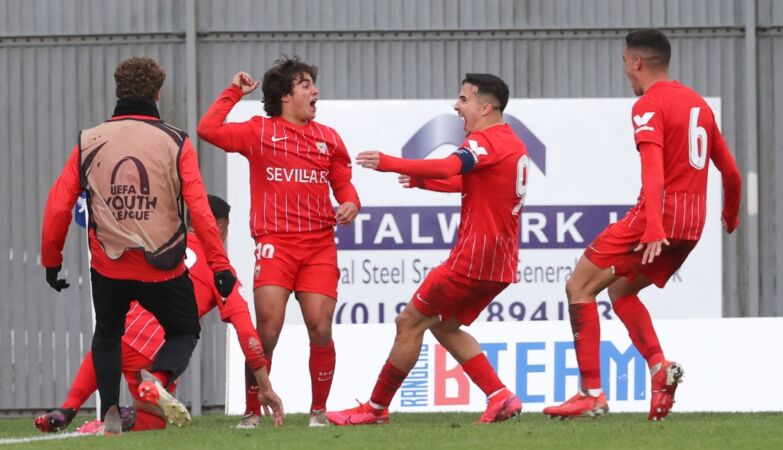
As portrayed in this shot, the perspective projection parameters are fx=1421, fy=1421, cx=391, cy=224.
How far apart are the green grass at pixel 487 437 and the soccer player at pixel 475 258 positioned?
1.44ft

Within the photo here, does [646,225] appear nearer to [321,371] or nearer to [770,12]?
[321,371]

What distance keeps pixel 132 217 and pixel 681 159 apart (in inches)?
109

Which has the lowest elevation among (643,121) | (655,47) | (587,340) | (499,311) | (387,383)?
(387,383)

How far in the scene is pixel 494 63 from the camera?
12250 millimetres

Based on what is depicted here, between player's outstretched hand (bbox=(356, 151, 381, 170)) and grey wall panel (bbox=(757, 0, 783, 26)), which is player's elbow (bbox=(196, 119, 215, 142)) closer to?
player's outstretched hand (bbox=(356, 151, 381, 170))

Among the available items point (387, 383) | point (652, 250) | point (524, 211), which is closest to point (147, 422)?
point (387, 383)

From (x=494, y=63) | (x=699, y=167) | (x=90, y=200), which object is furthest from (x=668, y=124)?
(x=494, y=63)

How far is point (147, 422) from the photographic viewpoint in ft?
25.5

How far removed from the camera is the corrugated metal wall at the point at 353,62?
12133mm

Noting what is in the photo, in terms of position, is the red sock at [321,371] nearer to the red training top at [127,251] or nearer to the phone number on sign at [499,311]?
the red training top at [127,251]

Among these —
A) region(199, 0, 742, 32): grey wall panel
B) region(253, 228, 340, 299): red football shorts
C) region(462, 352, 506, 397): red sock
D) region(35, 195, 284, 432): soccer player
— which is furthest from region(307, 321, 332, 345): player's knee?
region(199, 0, 742, 32): grey wall panel

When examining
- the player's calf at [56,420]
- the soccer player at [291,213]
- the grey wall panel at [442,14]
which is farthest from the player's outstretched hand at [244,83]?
the grey wall panel at [442,14]

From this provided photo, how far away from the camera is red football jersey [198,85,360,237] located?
7.73m

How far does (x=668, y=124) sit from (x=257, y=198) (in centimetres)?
226
